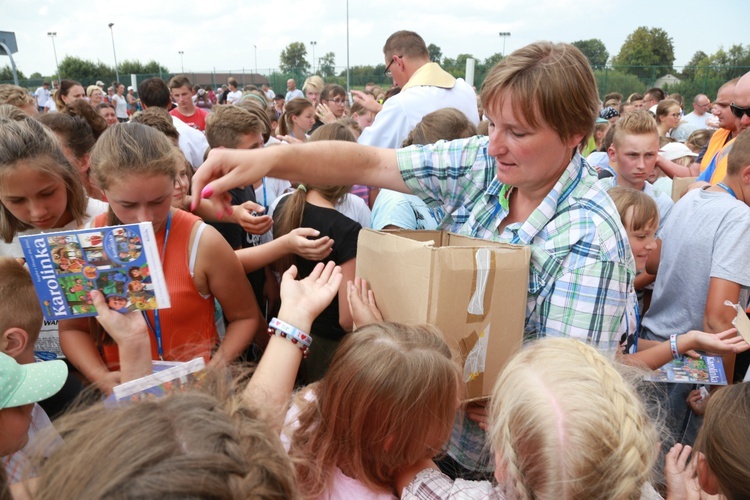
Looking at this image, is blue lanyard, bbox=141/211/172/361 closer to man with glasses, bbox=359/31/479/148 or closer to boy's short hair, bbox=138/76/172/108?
man with glasses, bbox=359/31/479/148

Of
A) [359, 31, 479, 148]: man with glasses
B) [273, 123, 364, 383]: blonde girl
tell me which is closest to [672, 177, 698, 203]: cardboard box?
[359, 31, 479, 148]: man with glasses

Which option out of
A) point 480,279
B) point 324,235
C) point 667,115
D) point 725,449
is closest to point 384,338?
point 480,279

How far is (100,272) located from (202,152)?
3717 millimetres

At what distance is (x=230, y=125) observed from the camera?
3535 mm

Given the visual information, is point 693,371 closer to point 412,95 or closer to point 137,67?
point 412,95

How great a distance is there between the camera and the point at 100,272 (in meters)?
1.55

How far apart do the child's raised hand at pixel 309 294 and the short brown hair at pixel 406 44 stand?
3.42 m

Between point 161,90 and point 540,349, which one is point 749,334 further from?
point 161,90

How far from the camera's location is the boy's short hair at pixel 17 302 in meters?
1.83

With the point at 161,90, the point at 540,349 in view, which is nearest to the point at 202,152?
the point at 161,90

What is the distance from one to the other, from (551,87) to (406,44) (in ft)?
11.3

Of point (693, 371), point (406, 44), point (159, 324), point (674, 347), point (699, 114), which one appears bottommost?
point (693, 371)

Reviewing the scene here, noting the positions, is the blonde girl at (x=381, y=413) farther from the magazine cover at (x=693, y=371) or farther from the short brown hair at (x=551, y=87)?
the magazine cover at (x=693, y=371)

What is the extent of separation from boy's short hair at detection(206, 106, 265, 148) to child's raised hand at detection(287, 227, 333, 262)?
1494 mm
